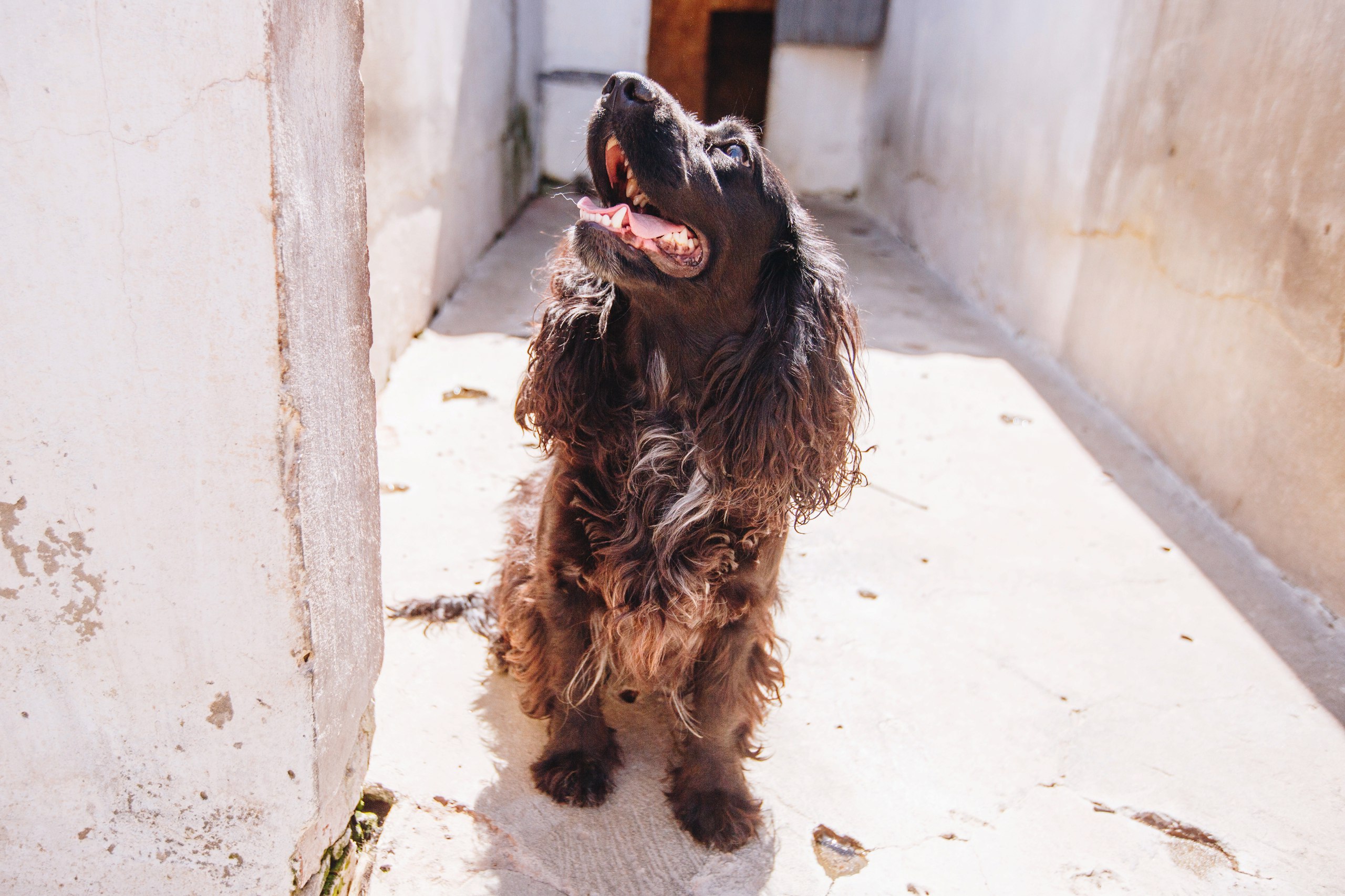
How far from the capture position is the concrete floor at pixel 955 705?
184cm

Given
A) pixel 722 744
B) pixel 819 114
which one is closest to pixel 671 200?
pixel 722 744

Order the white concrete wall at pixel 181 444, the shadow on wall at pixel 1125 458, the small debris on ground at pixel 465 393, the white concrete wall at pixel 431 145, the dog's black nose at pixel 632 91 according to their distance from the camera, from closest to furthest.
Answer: the white concrete wall at pixel 181 444 → the dog's black nose at pixel 632 91 → the shadow on wall at pixel 1125 458 → the white concrete wall at pixel 431 145 → the small debris on ground at pixel 465 393

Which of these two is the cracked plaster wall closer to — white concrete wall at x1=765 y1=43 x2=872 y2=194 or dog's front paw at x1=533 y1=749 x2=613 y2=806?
dog's front paw at x1=533 y1=749 x2=613 y2=806

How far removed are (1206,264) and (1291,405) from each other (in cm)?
79

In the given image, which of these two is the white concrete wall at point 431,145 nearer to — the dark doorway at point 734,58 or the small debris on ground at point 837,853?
the small debris on ground at point 837,853

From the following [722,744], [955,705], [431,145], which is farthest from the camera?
[431,145]

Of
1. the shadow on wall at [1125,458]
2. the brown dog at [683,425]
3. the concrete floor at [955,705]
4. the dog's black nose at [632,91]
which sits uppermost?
the dog's black nose at [632,91]

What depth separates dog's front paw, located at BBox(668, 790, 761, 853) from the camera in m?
1.86

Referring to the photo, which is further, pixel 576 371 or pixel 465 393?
pixel 465 393

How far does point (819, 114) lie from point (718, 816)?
8.24 metres

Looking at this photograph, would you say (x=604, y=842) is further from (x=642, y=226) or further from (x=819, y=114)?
(x=819, y=114)

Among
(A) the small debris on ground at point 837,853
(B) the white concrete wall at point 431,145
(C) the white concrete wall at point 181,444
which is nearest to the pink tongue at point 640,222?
(C) the white concrete wall at point 181,444

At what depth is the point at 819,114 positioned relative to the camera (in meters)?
8.93

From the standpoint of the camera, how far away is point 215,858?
53.6 inches
